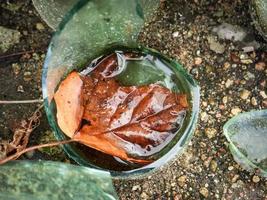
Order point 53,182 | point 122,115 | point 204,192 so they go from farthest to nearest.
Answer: point 204,192, point 122,115, point 53,182

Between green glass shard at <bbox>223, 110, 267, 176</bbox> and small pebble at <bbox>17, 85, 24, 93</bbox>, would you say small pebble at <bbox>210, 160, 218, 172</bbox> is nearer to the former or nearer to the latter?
green glass shard at <bbox>223, 110, 267, 176</bbox>

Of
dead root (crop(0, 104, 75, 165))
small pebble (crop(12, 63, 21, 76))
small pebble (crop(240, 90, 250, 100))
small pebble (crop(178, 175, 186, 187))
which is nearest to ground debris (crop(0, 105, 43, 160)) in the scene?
dead root (crop(0, 104, 75, 165))

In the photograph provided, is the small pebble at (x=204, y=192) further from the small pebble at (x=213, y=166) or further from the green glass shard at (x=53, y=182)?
the green glass shard at (x=53, y=182)

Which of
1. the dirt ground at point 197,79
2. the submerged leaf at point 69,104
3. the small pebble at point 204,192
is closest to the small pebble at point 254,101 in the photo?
the dirt ground at point 197,79

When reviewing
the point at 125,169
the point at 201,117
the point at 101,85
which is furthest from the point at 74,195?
the point at 201,117

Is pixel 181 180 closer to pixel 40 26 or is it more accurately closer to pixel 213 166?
pixel 213 166

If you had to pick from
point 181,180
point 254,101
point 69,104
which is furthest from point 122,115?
point 254,101

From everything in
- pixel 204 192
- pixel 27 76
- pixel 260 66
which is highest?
pixel 260 66
